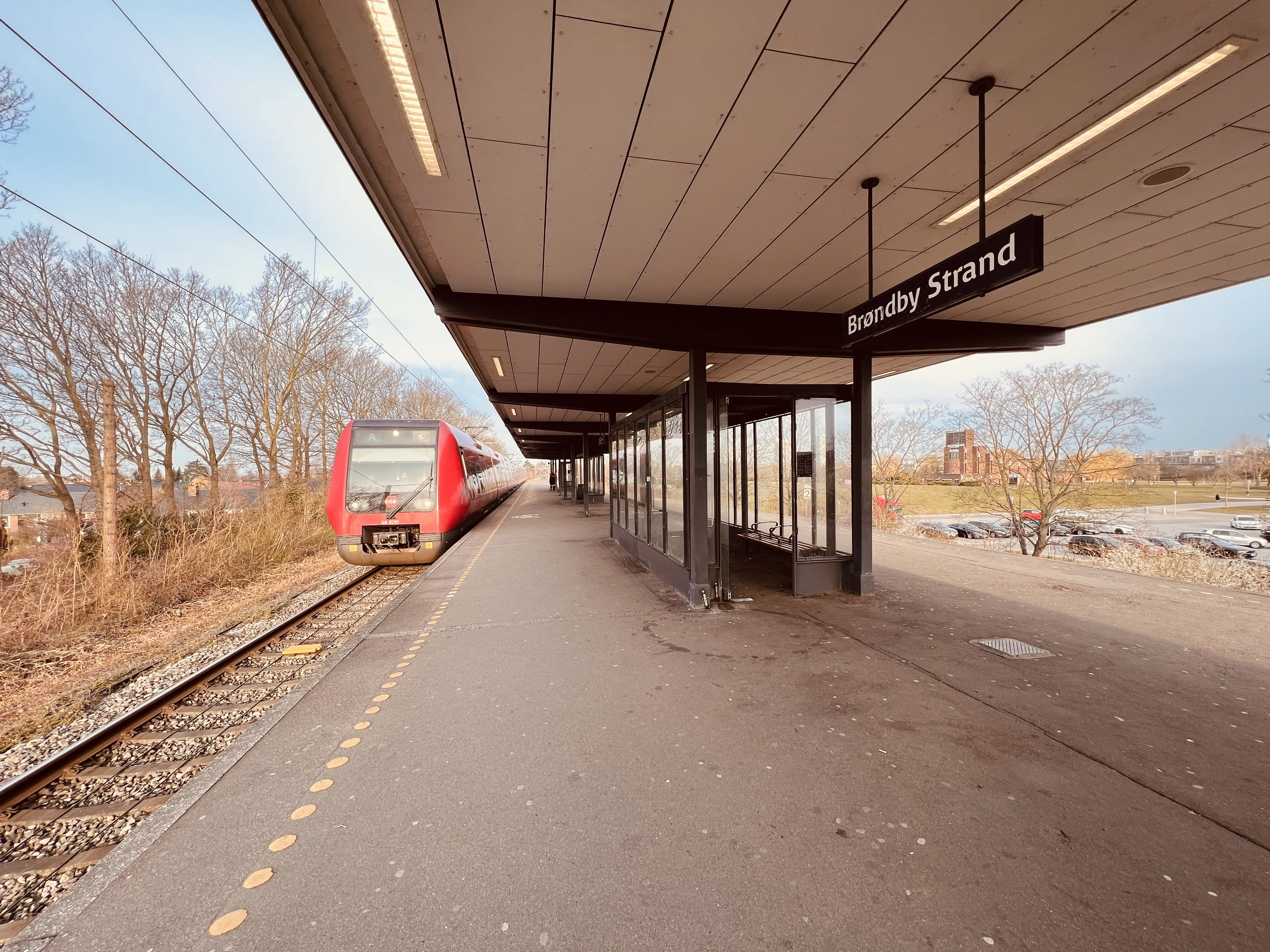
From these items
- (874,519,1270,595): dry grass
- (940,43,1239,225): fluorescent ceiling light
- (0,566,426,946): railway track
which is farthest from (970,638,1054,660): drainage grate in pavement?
(0,566,426,946): railway track

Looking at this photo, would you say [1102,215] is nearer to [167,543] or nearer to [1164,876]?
[1164,876]

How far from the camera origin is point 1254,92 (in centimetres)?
240

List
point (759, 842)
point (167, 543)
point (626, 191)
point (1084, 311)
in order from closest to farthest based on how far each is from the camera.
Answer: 1. point (759, 842)
2. point (626, 191)
3. point (1084, 311)
4. point (167, 543)

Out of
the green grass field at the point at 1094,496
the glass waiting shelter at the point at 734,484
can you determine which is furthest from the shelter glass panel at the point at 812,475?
the green grass field at the point at 1094,496

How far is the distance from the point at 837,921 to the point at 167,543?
1113cm

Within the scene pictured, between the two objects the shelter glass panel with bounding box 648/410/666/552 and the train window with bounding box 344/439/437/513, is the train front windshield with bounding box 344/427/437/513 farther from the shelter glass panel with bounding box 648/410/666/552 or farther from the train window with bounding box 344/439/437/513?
the shelter glass panel with bounding box 648/410/666/552

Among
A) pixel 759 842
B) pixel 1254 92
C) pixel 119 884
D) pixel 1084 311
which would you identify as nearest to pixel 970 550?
pixel 1084 311

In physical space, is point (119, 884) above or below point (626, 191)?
below

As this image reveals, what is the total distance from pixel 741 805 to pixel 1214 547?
1628 cm

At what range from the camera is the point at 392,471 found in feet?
27.5

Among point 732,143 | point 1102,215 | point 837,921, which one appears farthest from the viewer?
point 1102,215

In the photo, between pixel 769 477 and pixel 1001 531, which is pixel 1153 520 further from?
pixel 769 477

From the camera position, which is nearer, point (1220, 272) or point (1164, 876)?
point (1164, 876)

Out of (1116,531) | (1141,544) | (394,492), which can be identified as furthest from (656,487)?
(1141,544)
